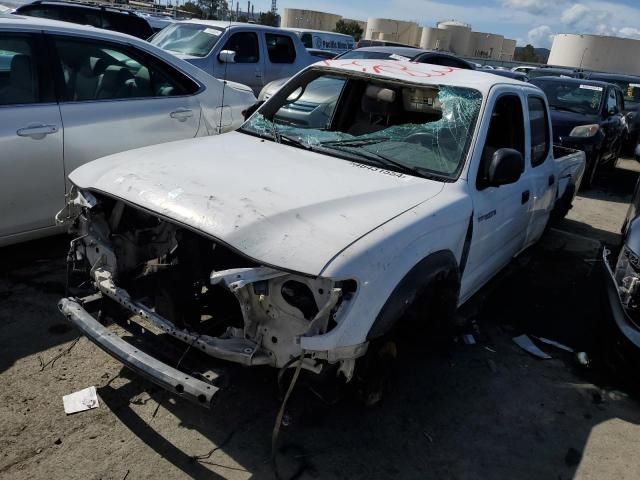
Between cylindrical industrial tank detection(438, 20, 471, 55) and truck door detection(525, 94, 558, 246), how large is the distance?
6436cm

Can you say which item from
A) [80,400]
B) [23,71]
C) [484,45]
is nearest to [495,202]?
[80,400]

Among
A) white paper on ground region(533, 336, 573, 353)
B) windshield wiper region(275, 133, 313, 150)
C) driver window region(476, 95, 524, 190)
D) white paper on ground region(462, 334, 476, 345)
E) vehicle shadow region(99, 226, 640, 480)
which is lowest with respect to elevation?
white paper on ground region(533, 336, 573, 353)

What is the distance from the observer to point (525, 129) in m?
4.12

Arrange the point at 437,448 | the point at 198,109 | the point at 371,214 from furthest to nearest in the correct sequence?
1. the point at 198,109
2. the point at 437,448
3. the point at 371,214

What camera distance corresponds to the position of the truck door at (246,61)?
33.1ft

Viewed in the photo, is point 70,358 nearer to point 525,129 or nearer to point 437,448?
point 437,448

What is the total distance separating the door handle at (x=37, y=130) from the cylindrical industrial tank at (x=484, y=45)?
224 ft

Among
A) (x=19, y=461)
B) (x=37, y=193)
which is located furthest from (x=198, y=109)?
(x=19, y=461)

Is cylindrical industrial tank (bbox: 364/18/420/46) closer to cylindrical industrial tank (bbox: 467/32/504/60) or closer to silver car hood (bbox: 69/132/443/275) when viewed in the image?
cylindrical industrial tank (bbox: 467/32/504/60)

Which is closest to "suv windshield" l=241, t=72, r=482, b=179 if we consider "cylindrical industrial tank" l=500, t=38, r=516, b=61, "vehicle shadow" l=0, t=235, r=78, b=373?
"vehicle shadow" l=0, t=235, r=78, b=373

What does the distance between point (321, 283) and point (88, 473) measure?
1.37 meters

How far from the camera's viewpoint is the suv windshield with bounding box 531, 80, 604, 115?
9602 mm

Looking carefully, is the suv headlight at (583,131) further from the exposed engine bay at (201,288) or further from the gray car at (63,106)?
the exposed engine bay at (201,288)

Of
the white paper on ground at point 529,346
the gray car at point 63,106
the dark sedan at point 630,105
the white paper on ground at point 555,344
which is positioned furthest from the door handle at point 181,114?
A: the dark sedan at point 630,105
